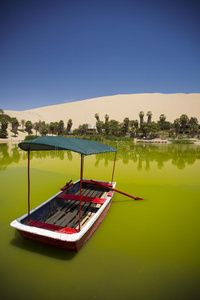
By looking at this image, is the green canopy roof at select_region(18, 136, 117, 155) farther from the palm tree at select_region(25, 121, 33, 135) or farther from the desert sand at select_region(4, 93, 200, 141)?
the desert sand at select_region(4, 93, 200, 141)

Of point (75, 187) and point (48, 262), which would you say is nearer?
point (48, 262)

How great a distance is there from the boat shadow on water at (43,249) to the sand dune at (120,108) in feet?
407

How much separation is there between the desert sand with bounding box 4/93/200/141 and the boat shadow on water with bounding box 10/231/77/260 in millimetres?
123916

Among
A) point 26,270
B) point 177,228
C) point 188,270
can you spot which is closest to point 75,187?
point 26,270

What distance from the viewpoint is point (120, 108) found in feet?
477

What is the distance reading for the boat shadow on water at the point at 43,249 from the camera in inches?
166

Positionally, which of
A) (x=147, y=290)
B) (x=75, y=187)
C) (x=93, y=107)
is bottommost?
(x=147, y=290)

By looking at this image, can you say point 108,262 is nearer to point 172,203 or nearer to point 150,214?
point 150,214

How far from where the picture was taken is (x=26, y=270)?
151 inches

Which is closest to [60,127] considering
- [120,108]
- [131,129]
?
[131,129]

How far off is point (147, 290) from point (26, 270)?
9.51ft

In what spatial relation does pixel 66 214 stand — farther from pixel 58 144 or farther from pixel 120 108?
pixel 120 108

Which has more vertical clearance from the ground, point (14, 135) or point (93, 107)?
point (93, 107)

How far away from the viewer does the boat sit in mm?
3920
